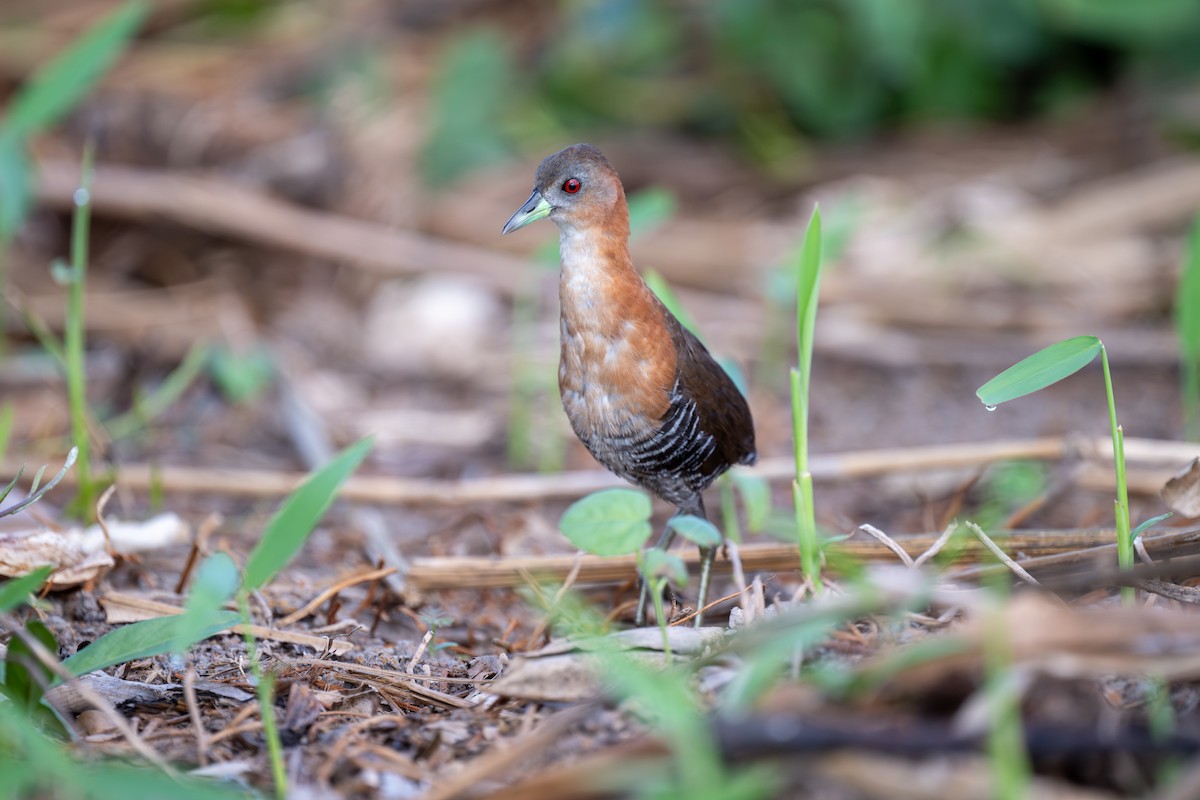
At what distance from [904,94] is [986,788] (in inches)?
262

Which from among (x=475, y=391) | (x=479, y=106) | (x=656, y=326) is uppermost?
(x=479, y=106)

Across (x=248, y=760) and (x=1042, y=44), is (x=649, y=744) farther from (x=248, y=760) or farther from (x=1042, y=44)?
(x=1042, y=44)

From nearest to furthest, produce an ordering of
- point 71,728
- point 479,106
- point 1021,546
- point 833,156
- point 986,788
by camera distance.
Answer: point 986,788
point 71,728
point 1021,546
point 479,106
point 833,156

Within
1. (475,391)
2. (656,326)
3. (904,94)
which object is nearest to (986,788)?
(656,326)

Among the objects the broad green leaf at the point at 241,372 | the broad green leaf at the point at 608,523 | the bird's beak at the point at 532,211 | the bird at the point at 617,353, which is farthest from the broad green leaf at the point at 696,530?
the broad green leaf at the point at 241,372

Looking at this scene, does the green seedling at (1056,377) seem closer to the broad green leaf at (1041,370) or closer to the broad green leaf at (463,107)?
the broad green leaf at (1041,370)

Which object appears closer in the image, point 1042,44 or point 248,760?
point 248,760

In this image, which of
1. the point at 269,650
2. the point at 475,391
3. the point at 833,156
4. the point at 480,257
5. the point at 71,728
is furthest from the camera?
the point at 833,156

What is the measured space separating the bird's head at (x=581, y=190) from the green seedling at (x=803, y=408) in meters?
0.60

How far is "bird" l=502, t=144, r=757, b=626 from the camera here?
2.80m

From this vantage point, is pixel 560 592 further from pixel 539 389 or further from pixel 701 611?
pixel 539 389

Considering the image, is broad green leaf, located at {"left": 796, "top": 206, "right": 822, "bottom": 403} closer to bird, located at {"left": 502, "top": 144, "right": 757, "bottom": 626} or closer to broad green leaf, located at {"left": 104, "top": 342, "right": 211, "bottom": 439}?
bird, located at {"left": 502, "top": 144, "right": 757, "bottom": 626}

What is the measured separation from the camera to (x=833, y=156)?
7.55m

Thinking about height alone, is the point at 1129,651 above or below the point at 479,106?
below
